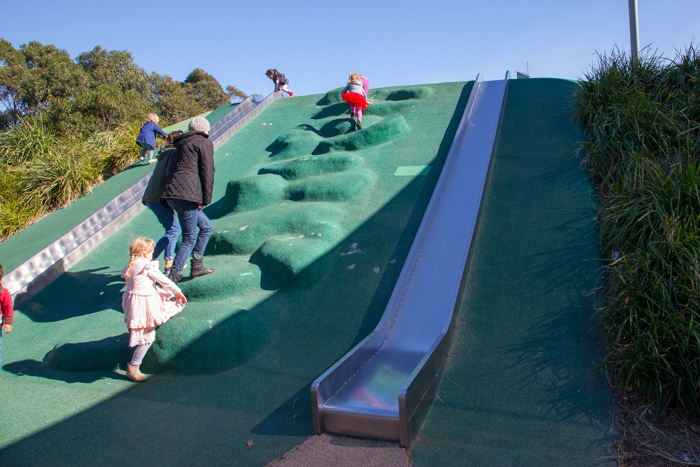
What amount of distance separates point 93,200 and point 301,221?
4.70 meters

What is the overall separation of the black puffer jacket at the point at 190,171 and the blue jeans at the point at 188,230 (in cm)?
11

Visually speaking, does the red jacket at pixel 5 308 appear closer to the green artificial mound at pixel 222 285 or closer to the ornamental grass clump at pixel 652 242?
the green artificial mound at pixel 222 285

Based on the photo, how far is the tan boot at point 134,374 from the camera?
12.2ft

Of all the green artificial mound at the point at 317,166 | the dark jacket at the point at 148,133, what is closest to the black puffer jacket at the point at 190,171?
the green artificial mound at the point at 317,166

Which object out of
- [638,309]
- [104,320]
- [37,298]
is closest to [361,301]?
[638,309]

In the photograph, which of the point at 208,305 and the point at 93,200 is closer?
the point at 208,305

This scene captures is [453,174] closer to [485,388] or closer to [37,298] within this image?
[485,388]

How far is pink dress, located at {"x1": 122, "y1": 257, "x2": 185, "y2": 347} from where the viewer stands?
12.2 ft

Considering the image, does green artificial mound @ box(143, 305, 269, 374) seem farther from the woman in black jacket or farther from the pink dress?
the woman in black jacket

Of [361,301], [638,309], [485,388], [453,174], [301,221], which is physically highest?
[453,174]

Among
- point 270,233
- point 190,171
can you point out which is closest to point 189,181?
point 190,171

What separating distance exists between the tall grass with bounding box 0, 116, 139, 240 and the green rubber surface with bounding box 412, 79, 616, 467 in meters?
7.46

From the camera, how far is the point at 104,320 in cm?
461

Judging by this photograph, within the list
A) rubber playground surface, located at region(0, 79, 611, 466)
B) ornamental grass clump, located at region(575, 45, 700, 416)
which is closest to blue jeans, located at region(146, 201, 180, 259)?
rubber playground surface, located at region(0, 79, 611, 466)
